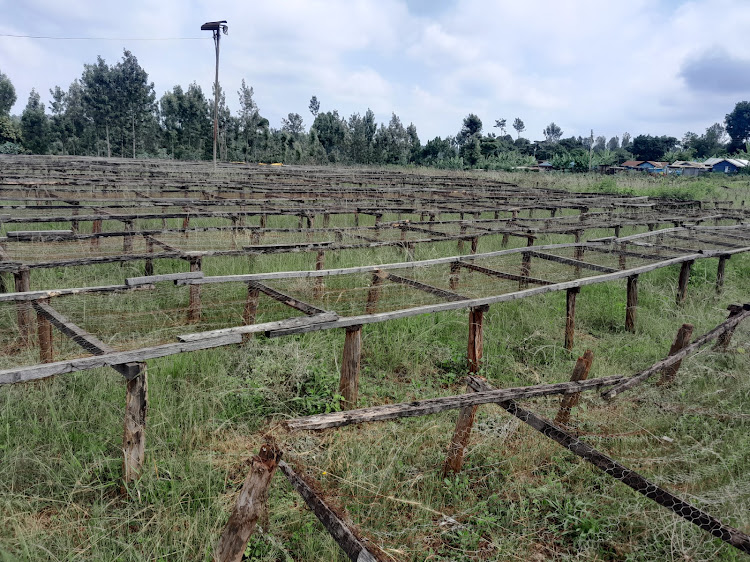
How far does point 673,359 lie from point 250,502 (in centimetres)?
354

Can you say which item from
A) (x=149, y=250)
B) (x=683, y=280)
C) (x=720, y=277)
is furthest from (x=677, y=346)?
(x=149, y=250)

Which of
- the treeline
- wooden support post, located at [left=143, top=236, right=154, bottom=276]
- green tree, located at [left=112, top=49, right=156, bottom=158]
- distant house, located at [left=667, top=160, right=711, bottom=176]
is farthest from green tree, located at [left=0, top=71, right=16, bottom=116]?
distant house, located at [left=667, top=160, right=711, bottom=176]

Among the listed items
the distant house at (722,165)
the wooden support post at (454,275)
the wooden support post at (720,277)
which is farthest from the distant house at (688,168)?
the wooden support post at (454,275)

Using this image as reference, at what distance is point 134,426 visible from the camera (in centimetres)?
311

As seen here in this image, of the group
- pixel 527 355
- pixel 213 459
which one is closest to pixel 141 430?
pixel 213 459

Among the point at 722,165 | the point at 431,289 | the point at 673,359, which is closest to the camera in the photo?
the point at 673,359

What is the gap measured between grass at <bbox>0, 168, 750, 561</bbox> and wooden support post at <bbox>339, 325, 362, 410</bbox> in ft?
0.65

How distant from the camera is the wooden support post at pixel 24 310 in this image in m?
4.87

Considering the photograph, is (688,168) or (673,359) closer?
(673,359)

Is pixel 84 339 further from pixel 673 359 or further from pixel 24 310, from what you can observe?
pixel 673 359

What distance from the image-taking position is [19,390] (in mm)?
3980

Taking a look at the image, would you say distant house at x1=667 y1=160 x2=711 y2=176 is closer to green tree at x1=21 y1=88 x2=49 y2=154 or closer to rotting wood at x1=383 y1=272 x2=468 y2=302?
rotting wood at x1=383 y1=272 x2=468 y2=302

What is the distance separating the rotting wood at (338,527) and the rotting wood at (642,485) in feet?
4.20

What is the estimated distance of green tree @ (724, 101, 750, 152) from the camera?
7550 cm
